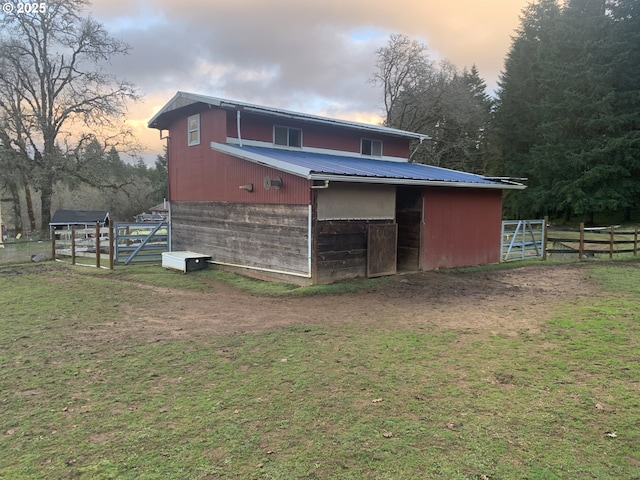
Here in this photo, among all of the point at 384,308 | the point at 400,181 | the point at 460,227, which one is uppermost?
the point at 400,181

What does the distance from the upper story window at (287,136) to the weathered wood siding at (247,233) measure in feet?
8.74

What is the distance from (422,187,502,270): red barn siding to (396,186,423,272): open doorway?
0.66ft

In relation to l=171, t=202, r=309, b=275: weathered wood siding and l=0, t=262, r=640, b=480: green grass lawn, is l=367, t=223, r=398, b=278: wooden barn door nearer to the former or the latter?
l=171, t=202, r=309, b=275: weathered wood siding

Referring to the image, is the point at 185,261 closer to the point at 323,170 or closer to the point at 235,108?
the point at 235,108

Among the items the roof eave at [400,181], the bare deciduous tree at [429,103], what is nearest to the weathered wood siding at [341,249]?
the roof eave at [400,181]

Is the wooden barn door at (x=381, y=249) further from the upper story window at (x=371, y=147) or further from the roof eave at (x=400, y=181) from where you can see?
the upper story window at (x=371, y=147)

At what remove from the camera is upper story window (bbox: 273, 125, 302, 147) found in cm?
1338

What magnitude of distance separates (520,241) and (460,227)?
4.03m

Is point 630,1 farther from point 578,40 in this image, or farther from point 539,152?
point 539,152

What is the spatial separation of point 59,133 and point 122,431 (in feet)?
101

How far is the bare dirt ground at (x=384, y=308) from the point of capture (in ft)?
22.4

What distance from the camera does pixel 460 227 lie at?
1332 cm

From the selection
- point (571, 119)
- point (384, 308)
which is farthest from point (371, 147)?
point (571, 119)

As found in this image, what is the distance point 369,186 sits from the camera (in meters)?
10.9
